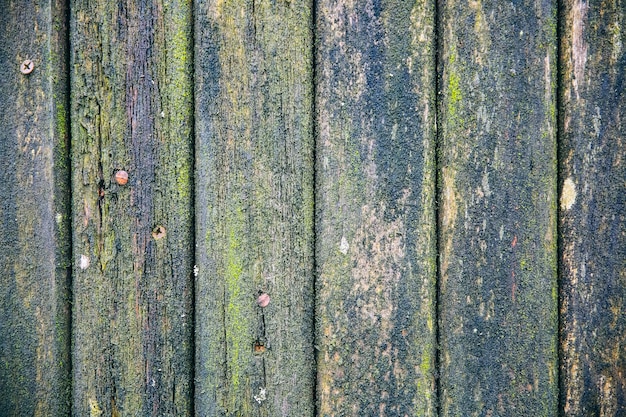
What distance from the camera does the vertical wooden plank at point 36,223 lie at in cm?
108

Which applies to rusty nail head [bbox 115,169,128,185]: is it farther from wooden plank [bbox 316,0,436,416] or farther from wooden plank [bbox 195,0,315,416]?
wooden plank [bbox 316,0,436,416]

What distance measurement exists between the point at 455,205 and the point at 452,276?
177 mm

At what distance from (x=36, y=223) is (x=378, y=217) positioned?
2.86 ft

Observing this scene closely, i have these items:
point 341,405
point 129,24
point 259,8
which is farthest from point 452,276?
point 129,24

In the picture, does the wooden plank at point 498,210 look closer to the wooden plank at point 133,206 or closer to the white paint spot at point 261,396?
the white paint spot at point 261,396

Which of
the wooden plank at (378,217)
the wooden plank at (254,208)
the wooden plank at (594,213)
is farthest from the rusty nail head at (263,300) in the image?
the wooden plank at (594,213)

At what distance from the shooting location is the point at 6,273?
1.10 m

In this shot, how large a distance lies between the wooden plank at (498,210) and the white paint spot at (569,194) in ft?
0.12

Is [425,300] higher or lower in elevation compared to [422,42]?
lower

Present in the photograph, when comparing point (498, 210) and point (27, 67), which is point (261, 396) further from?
point (27, 67)

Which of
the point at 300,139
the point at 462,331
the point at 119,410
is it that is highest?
the point at 300,139

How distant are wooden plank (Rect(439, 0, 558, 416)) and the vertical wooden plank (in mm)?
963

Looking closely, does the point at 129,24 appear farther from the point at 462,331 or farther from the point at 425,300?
the point at 462,331

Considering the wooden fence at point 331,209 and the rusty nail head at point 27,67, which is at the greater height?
the rusty nail head at point 27,67
